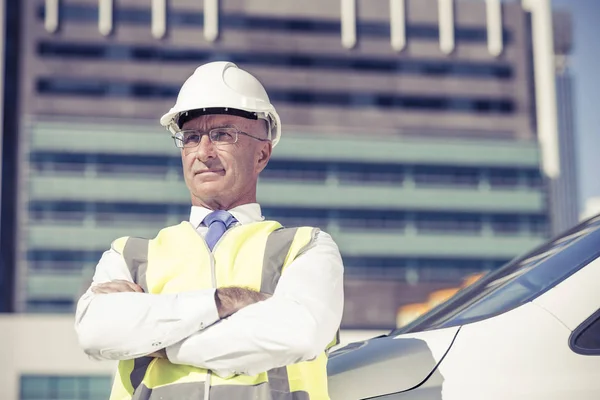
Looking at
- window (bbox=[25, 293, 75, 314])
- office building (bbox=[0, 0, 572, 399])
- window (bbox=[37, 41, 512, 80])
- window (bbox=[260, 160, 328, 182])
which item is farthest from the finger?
window (bbox=[37, 41, 512, 80])

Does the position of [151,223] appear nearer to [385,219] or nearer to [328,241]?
[385,219]

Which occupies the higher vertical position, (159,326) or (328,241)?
(328,241)

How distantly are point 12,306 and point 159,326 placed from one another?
269ft

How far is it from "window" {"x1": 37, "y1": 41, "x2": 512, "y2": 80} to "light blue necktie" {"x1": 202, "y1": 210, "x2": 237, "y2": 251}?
8014 centimetres

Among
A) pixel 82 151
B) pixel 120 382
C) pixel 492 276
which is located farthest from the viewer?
pixel 82 151

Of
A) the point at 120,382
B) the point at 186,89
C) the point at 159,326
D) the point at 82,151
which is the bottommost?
the point at 120,382

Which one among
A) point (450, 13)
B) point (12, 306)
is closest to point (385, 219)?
point (450, 13)

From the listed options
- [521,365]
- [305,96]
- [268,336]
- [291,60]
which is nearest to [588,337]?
[521,365]

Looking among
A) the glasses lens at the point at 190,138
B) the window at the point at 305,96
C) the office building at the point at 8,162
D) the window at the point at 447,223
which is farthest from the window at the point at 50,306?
the glasses lens at the point at 190,138

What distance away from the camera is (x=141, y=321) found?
252 centimetres

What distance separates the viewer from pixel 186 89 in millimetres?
2973

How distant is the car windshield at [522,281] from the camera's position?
2.82 metres

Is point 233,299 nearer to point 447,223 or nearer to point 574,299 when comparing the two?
point 574,299

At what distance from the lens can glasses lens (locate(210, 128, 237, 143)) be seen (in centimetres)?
295
